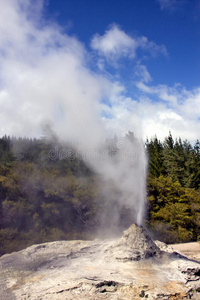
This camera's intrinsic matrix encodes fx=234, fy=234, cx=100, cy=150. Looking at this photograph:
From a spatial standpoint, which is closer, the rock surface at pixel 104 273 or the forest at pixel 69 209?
the rock surface at pixel 104 273

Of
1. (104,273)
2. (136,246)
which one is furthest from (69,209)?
(104,273)

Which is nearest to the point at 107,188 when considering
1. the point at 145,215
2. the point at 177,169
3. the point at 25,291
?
the point at 145,215

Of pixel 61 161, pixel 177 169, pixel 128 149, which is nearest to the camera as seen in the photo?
pixel 128 149

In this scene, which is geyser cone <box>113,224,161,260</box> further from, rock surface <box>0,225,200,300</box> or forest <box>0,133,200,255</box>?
forest <box>0,133,200,255</box>

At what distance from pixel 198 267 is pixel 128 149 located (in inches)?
301

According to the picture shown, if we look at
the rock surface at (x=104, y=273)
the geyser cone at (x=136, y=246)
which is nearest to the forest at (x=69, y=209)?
the rock surface at (x=104, y=273)

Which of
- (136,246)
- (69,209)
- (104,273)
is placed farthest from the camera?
(69,209)

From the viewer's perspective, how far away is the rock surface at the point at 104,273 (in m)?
4.23

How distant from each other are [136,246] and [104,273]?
137 cm

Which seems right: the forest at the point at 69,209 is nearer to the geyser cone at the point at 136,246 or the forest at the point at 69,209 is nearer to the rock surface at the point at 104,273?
the rock surface at the point at 104,273

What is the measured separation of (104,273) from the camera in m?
4.93

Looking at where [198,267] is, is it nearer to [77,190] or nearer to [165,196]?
[77,190]

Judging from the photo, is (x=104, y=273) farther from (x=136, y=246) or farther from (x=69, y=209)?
(x=69, y=209)

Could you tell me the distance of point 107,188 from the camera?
13.6m
